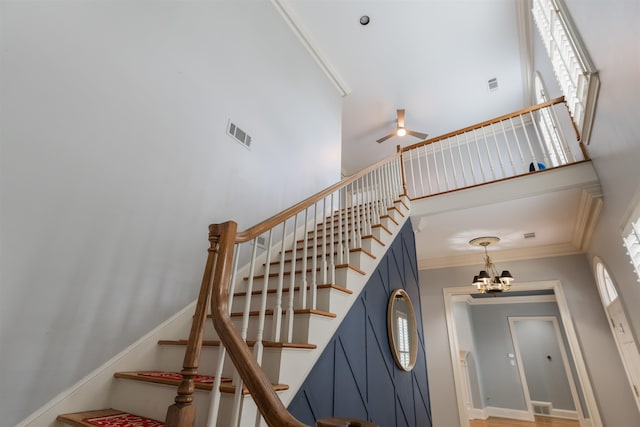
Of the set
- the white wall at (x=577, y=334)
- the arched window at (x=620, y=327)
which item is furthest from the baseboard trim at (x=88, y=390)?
the arched window at (x=620, y=327)

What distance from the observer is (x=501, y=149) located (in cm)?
636

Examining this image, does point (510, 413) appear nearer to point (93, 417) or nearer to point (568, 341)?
point (568, 341)

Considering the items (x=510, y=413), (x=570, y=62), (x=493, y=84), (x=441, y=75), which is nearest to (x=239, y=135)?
(x=570, y=62)

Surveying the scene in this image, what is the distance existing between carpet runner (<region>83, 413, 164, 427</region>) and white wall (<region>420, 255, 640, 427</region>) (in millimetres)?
4437

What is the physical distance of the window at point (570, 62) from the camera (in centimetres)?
231

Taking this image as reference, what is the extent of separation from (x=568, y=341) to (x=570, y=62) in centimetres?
361

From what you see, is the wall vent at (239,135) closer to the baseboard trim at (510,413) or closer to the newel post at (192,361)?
the newel post at (192,361)

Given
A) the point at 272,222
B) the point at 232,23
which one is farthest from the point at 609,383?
the point at 232,23

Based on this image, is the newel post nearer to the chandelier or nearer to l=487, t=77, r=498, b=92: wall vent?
the chandelier

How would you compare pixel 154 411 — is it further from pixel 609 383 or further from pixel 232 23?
pixel 609 383

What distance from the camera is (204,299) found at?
1229 millimetres

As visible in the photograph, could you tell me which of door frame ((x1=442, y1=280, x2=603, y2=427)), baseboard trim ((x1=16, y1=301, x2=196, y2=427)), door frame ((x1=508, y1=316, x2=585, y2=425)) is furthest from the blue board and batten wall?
door frame ((x1=508, y1=316, x2=585, y2=425))

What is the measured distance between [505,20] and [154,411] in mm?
6174

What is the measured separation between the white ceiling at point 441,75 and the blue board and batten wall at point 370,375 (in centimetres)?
160
